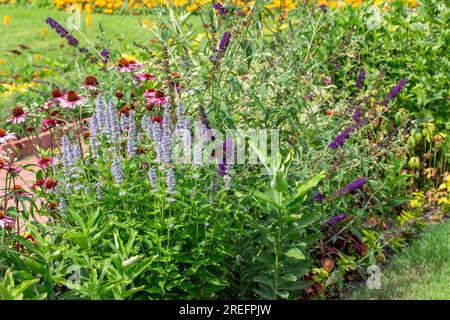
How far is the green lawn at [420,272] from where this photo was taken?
13.1ft

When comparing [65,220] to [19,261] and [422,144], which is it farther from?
[422,144]

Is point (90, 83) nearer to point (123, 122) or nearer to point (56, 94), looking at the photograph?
point (56, 94)

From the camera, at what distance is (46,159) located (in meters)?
3.95

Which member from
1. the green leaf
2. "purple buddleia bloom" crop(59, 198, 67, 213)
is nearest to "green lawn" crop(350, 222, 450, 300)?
the green leaf

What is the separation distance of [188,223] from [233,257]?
0.42 m

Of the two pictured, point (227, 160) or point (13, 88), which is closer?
point (227, 160)

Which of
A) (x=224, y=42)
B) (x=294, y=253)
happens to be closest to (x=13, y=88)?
(x=224, y=42)

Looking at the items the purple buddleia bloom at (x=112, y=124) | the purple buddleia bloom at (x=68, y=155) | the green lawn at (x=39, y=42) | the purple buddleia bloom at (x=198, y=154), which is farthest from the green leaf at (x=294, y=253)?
the green lawn at (x=39, y=42)

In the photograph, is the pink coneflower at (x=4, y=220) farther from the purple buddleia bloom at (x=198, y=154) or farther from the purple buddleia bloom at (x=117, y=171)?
the purple buddleia bloom at (x=198, y=154)

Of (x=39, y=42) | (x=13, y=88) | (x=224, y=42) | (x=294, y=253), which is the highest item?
(x=39, y=42)

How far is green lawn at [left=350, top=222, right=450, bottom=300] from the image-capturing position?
157 inches

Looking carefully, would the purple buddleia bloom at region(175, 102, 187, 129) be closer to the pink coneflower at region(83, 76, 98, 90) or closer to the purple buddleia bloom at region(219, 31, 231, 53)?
the purple buddleia bloom at region(219, 31, 231, 53)

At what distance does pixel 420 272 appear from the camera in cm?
425
